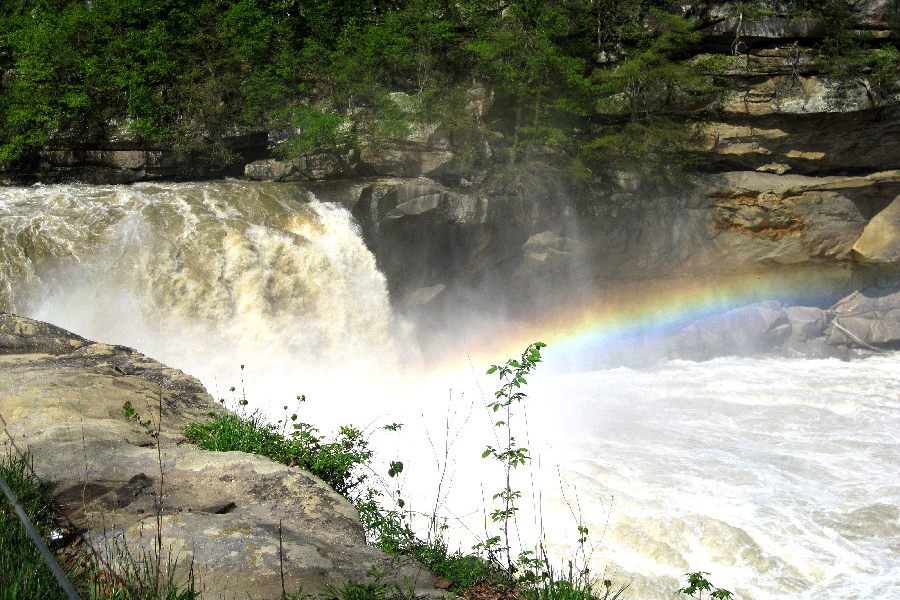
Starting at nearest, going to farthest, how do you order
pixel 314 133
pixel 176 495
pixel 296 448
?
pixel 176 495 < pixel 296 448 < pixel 314 133

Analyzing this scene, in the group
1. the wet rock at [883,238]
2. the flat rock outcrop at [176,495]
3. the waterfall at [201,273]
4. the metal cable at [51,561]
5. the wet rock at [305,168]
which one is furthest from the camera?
the wet rock at [883,238]

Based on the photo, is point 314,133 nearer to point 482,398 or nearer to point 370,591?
point 482,398

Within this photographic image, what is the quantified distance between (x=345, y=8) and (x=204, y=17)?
12.0 feet

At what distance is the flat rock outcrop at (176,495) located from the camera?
134 inches

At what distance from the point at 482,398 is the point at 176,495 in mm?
8483

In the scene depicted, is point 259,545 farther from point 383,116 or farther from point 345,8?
point 345,8

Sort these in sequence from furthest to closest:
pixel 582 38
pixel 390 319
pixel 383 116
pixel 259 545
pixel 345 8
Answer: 1. pixel 345 8
2. pixel 582 38
3. pixel 383 116
4. pixel 390 319
5. pixel 259 545

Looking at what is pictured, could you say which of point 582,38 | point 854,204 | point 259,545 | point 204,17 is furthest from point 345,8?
point 259,545

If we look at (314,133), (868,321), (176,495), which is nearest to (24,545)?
(176,495)

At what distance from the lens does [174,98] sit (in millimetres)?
15859

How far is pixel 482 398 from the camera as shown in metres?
12.3

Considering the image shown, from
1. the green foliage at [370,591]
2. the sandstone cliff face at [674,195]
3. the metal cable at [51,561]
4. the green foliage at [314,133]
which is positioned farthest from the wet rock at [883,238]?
the metal cable at [51,561]

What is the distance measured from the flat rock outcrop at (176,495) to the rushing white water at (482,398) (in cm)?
276

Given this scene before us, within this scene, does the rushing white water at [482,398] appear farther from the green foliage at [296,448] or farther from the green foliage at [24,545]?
the green foliage at [24,545]
